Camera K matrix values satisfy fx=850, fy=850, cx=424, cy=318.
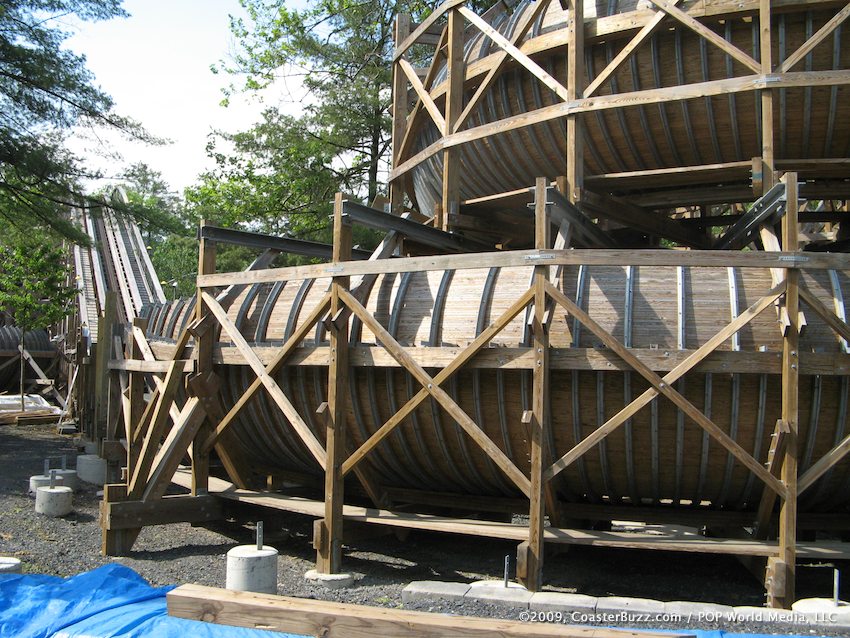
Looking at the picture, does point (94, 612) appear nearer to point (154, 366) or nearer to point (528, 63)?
point (154, 366)

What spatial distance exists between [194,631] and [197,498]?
450 centimetres

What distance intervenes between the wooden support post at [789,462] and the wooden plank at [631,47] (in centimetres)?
296

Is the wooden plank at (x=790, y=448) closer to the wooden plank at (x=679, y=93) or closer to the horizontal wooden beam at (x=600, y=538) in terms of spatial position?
the horizontal wooden beam at (x=600, y=538)

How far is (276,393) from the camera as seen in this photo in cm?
992

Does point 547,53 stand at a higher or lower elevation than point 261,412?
higher

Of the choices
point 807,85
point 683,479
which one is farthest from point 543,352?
point 807,85

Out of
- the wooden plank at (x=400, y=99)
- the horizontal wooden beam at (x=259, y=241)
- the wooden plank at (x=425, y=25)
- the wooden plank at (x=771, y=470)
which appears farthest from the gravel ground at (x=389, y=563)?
the wooden plank at (x=425, y=25)

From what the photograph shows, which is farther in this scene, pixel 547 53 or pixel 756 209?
pixel 547 53

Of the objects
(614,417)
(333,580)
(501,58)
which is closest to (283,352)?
(333,580)

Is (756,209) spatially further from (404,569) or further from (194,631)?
(194,631)

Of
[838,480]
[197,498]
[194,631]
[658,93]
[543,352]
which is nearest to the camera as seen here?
[194,631]

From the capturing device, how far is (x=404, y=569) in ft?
32.5

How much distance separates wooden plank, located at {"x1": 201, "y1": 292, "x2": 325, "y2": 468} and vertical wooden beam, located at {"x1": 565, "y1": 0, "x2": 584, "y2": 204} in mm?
4165

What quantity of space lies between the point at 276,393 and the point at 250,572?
231cm
